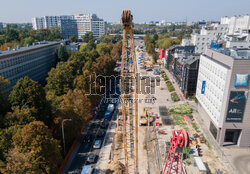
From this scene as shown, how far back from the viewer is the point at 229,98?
29188mm

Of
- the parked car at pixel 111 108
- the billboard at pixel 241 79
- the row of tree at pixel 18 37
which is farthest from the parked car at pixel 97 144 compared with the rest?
the row of tree at pixel 18 37

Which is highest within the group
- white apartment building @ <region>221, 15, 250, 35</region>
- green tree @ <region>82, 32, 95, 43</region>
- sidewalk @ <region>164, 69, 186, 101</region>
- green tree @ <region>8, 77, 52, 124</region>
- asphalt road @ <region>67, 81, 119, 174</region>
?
white apartment building @ <region>221, 15, 250, 35</region>

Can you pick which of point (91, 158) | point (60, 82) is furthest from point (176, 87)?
point (91, 158)

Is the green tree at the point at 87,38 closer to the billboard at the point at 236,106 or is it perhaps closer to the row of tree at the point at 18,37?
the row of tree at the point at 18,37

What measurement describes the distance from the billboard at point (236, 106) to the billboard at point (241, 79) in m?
1.33

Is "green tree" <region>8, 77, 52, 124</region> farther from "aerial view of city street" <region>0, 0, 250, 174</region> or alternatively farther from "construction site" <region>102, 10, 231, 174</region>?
"construction site" <region>102, 10, 231, 174</region>

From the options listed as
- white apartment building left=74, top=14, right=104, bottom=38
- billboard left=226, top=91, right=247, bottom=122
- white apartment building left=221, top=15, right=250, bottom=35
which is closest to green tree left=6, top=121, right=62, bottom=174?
billboard left=226, top=91, right=247, bottom=122

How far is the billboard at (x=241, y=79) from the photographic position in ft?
92.4

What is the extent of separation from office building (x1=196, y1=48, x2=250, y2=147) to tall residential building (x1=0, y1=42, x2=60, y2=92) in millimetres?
43203

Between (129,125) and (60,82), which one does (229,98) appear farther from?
(60,82)

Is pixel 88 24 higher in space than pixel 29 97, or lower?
higher

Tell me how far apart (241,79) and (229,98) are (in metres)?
3.09

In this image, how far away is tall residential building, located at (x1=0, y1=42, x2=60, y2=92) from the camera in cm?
4909

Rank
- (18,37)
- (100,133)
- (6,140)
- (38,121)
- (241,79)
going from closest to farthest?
(6,140), (38,121), (241,79), (100,133), (18,37)
